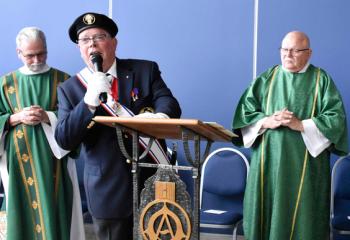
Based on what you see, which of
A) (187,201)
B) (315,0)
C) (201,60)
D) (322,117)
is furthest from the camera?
(201,60)

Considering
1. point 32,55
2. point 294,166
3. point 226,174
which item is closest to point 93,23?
point 32,55

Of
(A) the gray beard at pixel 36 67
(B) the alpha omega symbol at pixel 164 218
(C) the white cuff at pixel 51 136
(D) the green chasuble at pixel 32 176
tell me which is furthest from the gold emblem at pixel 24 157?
(B) the alpha omega symbol at pixel 164 218

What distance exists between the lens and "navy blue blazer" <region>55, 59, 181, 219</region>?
7.16ft

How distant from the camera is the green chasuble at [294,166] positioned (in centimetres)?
332

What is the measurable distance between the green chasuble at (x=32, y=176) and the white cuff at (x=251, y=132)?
1.13m

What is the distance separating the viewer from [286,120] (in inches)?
127

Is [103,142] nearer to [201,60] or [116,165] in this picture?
[116,165]

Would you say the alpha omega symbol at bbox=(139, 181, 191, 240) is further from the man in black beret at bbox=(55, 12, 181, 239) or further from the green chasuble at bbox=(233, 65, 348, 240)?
the green chasuble at bbox=(233, 65, 348, 240)

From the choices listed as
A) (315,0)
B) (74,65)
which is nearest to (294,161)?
(315,0)

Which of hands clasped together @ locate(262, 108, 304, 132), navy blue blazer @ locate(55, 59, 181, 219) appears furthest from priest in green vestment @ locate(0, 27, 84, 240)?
hands clasped together @ locate(262, 108, 304, 132)

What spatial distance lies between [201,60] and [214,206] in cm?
112

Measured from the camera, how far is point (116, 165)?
7.47 feet

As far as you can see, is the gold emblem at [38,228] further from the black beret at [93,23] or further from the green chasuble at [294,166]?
the black beret at [93,23]

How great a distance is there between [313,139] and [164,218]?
59.4 inches
